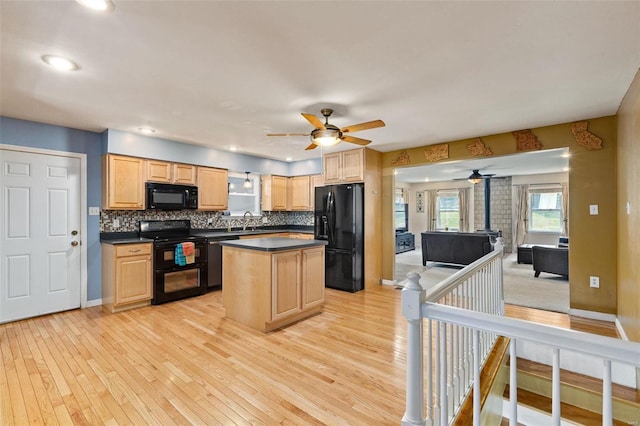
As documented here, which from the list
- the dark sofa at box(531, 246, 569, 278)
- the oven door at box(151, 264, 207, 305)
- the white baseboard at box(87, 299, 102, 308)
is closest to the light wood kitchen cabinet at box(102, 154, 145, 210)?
the oven door at box(151, 264, 207, 305)

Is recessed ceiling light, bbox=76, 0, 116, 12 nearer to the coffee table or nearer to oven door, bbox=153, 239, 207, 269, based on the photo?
oven door, bbox=153, 239, 207, 269

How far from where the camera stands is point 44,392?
2.19 metres

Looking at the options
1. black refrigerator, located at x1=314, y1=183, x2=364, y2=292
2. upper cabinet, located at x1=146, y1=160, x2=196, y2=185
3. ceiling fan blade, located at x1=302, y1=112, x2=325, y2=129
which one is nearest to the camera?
ceiling fan blade, located at x1=302, y1=112, x2=325, y2=129

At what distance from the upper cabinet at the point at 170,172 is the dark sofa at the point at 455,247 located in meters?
5.32

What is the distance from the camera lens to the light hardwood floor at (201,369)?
1.99 m

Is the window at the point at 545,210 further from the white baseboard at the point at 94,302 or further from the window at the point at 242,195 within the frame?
the white baseboard at the point at 94,302

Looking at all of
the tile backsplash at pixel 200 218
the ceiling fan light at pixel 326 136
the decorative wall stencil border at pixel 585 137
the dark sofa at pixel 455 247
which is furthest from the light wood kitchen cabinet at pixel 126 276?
the dark sofa at pixel 455 247

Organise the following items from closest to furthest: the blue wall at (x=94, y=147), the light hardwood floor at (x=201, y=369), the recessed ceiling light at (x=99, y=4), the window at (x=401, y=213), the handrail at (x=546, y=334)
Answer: the handrail at (x=546, y=334), the recessed ceiling light at (x=99, y=4), the light hardwood floor at (x=201, y=369), the blue wall at (x=94, y=147), the window at (x=401, y=213)

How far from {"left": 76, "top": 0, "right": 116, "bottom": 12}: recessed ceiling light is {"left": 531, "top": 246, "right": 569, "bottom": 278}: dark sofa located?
7.01 meters

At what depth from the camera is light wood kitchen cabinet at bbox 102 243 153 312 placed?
3910 millimetres

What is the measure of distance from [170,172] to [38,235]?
177 centimetres

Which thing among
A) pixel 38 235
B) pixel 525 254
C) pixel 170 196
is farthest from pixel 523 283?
pixel 38 235

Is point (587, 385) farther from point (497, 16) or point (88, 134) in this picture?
point (88, 134)

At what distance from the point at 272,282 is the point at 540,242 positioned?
901 centimetres
